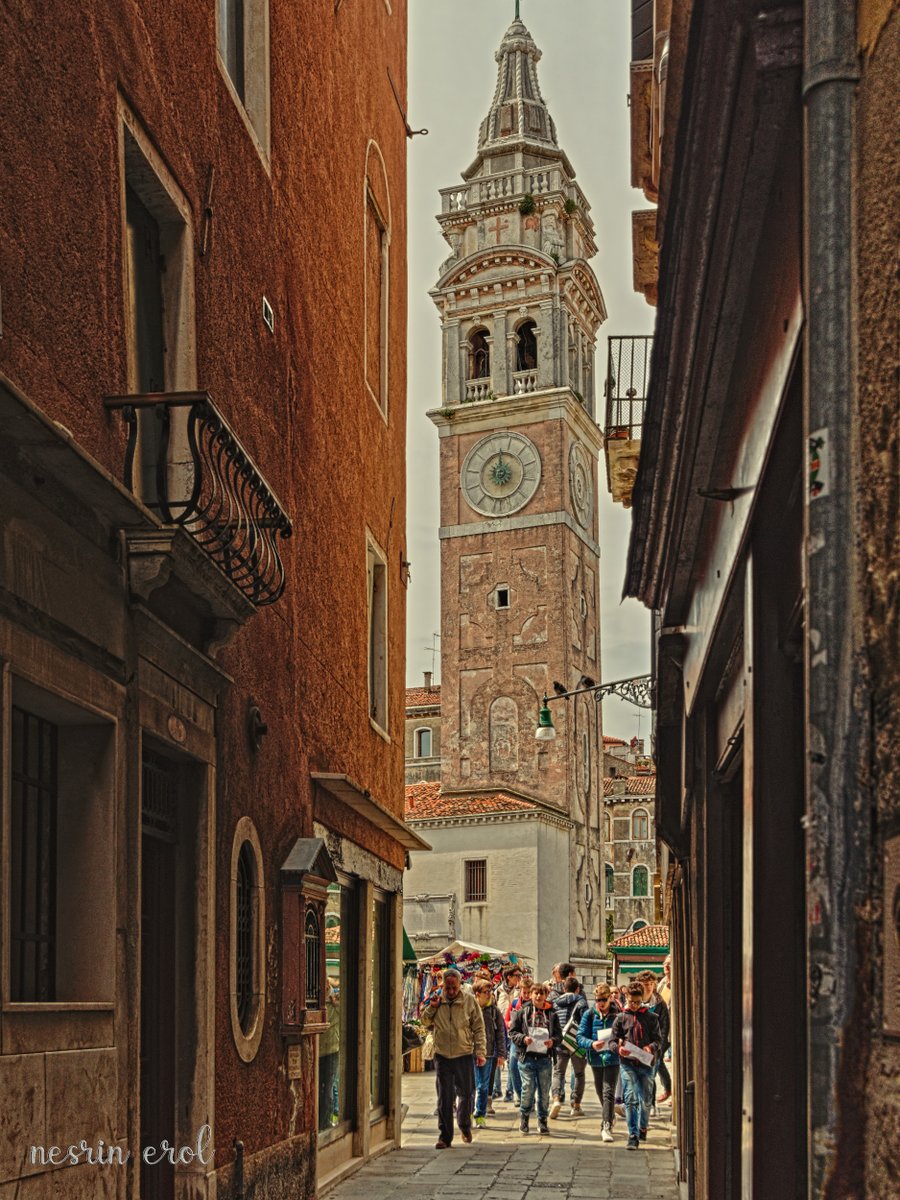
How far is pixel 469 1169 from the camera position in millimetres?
14086

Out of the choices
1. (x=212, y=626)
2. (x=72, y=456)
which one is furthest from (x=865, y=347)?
(x=212, y=626)

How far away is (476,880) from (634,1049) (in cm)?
3638

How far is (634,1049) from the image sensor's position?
15430mm

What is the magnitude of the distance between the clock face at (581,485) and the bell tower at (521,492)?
0.08 m

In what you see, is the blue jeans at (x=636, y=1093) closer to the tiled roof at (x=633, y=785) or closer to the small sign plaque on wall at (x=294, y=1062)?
the small sign plaque on wall at (x=294, y=1062)

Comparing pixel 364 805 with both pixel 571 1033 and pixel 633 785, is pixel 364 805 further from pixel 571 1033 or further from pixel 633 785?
pixel 633 785

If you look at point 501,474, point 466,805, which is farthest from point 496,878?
point 501,474

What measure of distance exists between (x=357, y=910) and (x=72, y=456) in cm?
976

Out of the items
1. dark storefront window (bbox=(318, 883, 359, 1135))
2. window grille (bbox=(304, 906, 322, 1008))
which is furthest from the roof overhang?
window grille (bbox=(304, 906, 322, 1008))

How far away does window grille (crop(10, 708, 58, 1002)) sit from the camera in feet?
19.9

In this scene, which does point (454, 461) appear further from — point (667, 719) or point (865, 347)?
point (865, 347)

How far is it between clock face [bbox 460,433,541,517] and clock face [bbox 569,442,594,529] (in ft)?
4.61

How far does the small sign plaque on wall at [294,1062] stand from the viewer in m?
10.7

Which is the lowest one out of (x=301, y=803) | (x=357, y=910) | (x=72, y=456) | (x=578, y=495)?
(x=357, y=910)
